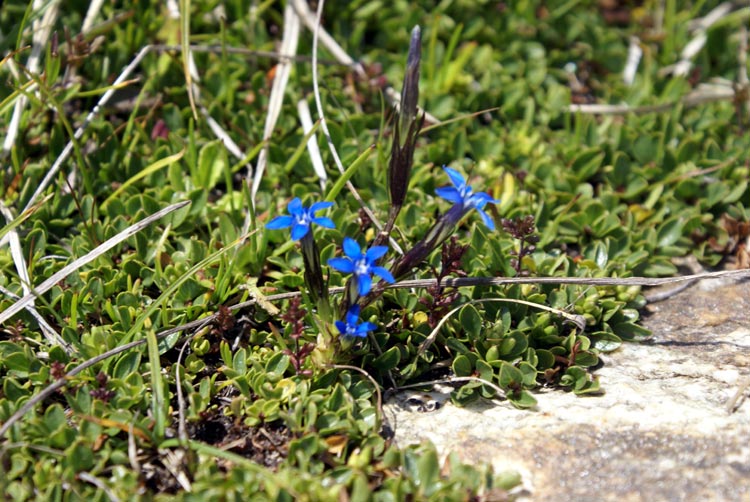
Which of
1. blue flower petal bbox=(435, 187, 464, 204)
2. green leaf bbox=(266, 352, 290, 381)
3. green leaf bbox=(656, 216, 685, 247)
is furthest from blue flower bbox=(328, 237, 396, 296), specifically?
green leaf bbox=(656, 216, 685, 247)

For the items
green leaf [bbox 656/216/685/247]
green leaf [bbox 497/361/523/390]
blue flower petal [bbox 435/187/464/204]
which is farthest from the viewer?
green leaf [bbox 656/216/685/247]

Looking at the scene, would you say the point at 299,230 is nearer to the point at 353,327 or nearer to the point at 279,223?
the point at 279,223

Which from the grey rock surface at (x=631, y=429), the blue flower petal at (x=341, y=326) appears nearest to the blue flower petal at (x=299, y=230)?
the blue flower petal at (x=341, y=326)

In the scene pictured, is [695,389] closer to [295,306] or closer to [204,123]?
[295,306]

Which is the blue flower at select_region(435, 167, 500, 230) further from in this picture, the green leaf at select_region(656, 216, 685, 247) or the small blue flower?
the green leaf at select_region(656, 216, 685, 247)

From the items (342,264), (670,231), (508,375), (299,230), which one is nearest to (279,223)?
(299,230)

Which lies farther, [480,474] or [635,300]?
[635,300]

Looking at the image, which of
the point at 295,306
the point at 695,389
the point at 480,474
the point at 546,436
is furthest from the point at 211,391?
the point at 695,389
